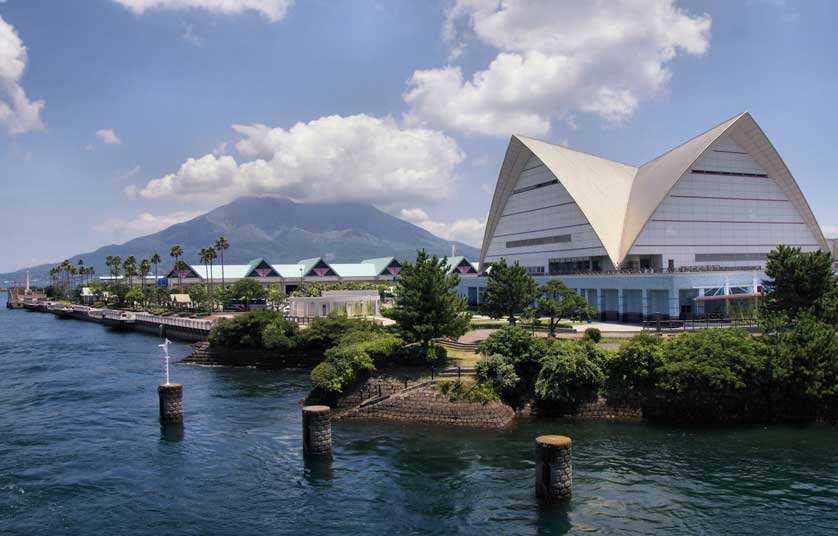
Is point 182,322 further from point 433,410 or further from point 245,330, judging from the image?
point 433,410

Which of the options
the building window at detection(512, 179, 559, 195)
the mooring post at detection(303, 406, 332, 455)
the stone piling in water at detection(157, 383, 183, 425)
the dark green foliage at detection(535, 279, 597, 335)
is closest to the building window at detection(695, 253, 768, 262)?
the building window at detection(512, 179, 559, 195)

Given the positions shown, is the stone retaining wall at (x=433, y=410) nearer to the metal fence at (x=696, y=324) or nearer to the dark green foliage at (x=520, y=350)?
the dark green foliage at (x=520, y=350)

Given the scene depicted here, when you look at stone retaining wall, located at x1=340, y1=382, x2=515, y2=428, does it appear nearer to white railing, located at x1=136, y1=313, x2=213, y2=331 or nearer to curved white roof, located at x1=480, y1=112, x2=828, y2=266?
curved white roof, located at x1=480, y1=112, x2=828, y2=266

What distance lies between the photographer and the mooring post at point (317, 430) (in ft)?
103

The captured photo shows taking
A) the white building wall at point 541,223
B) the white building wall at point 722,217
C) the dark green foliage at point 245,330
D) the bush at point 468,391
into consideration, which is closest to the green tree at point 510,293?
the bush at point 468,391

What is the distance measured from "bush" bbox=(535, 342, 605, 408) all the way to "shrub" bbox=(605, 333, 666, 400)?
931 mm

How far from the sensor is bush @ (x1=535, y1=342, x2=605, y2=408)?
3912cm

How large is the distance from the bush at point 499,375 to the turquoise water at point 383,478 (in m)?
3.53

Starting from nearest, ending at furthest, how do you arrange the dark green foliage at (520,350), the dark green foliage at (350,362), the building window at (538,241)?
the dark green foliage at (520,350) < the dark green foliage at (350,362) < the building window at (538,241)

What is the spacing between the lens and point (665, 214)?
7525 cm

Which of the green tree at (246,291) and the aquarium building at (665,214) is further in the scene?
the green tree at (246,291)

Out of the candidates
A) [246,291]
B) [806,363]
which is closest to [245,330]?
[246,291]

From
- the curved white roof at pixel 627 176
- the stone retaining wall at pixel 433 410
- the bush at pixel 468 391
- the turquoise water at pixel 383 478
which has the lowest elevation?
the turquoise water at pixel 383 478

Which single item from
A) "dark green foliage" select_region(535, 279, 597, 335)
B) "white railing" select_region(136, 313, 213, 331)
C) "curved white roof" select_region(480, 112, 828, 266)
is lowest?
"white railing" select_region(136, 313, 213, 331)
